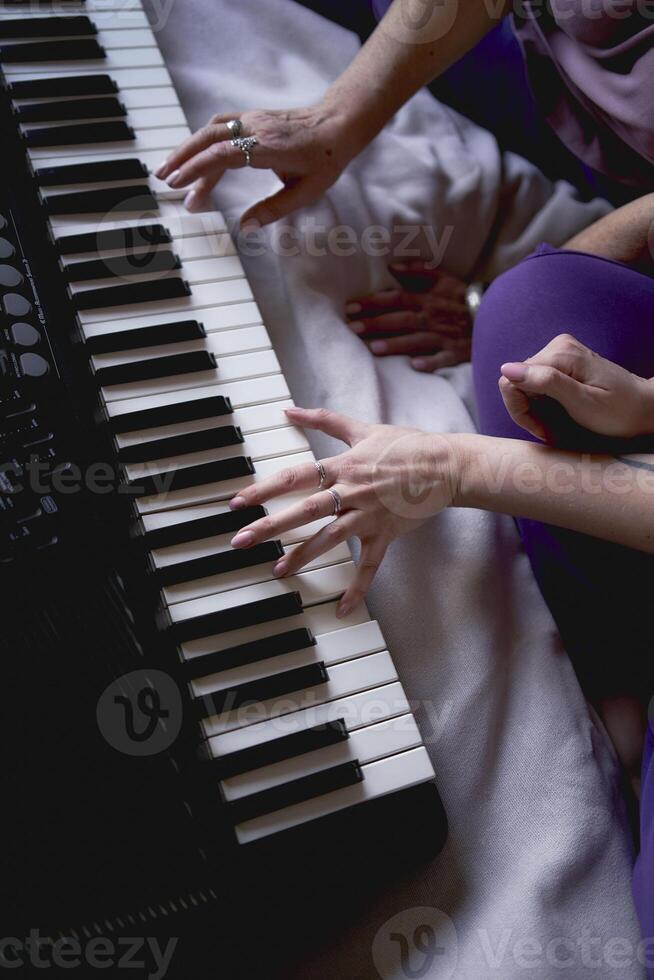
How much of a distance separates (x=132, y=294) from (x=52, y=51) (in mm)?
359

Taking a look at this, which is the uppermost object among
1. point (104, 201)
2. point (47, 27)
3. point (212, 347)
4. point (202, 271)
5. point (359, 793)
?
point (47, 27)

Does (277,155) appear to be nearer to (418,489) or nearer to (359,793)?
(418,489)

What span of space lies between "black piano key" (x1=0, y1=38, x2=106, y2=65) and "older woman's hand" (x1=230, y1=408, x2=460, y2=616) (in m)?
0.56

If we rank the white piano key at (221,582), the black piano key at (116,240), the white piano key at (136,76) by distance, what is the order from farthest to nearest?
the white piano key at (136,76) < the black piano key at (116,240) < the white piano key at (221,582)

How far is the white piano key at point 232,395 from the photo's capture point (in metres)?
0.92

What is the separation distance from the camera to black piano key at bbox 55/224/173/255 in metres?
0.96

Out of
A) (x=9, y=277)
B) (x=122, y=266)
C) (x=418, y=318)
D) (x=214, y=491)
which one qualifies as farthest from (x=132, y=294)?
(x=418, y=318)

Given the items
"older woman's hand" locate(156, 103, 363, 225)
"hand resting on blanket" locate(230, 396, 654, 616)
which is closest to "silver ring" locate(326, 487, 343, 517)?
"hand resting on blanket" locate(230, 396, 654, 616)

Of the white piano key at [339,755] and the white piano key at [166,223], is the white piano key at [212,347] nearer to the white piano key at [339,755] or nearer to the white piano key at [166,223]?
the white piano key at [166,223]

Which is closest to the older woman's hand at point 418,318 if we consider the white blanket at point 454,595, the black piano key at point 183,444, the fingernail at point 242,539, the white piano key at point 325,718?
the white blanket at point 454,595

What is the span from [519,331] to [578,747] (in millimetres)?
541

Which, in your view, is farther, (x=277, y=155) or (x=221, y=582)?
(x=277, y=155)

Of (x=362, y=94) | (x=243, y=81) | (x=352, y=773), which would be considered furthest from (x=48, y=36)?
(x=352, y=773)

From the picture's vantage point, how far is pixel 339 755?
0.84 m
